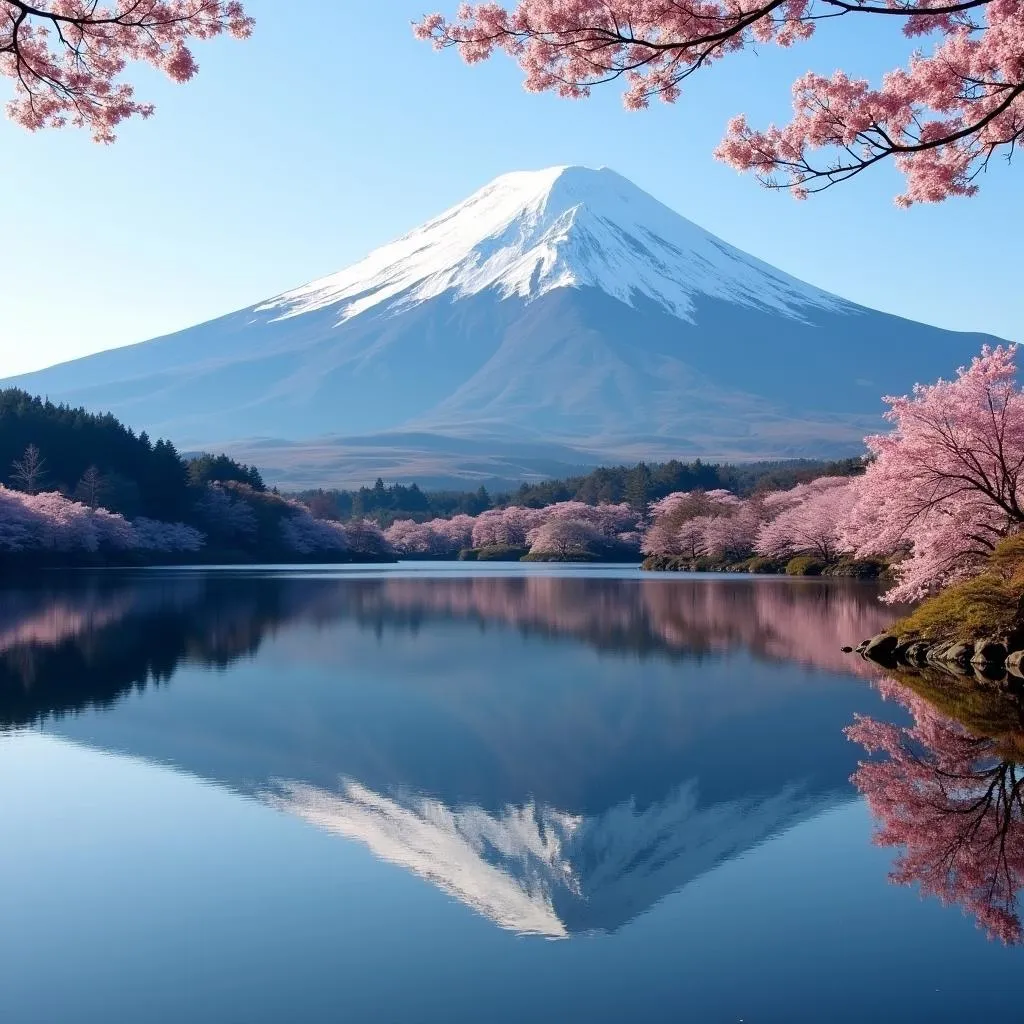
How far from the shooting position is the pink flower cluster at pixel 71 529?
4375cm

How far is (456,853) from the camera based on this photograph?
6.98m

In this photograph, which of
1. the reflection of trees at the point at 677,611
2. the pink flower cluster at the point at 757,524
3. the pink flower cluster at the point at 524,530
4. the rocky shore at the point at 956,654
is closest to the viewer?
the rocky shore at the point at 956,654

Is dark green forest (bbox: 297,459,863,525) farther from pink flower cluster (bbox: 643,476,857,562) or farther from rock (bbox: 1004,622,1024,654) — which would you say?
rock (bbox: 1004,622,1024,654)

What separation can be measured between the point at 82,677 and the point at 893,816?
9.93 m

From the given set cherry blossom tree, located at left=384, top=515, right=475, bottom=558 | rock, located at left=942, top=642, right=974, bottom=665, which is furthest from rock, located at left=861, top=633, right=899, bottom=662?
cherry blossom tree, located at left=384, top=515, right=475, bottom=558

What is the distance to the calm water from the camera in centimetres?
495

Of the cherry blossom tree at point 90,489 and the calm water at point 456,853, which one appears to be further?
the cherry blossom tree at point 90,489

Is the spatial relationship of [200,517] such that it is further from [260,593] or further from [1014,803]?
[1014,803]

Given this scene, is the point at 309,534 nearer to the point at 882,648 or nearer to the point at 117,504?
the point at 117,504

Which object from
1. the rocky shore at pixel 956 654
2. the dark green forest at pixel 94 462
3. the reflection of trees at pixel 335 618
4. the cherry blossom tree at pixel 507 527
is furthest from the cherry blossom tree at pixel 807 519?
the dark green forest at pixel 94 462

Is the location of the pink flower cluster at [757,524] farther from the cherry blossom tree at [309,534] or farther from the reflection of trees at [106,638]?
the reflection of trees at [106,638]

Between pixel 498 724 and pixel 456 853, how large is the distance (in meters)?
4.50

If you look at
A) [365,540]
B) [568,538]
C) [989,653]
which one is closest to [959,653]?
[989,653]

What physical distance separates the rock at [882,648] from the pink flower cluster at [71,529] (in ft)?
114
